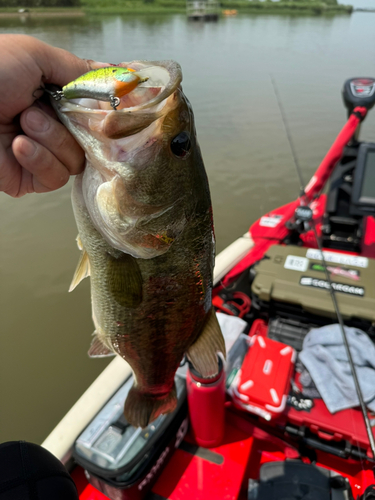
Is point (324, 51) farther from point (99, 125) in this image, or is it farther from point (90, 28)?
point (99, 125)

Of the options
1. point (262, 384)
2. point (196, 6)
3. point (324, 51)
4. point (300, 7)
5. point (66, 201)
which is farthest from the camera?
point (300, 7)

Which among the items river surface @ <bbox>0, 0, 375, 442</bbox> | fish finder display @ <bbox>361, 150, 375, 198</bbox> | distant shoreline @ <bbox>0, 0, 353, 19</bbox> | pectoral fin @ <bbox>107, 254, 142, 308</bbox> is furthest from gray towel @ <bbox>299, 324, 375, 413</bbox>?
distant shoreline @ <bbox>0, 0, 353, 19</bbox>

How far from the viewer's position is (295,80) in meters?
13.8

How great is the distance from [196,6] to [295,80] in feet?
103

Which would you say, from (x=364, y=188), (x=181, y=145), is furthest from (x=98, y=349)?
(x=364, y=188)

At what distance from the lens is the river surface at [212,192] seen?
11.9 feet

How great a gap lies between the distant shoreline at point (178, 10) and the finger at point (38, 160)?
30.0m

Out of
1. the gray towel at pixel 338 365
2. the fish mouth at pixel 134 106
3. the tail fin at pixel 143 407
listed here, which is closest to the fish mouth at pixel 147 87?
the fish mouth at pixel 134 106

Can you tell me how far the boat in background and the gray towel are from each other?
0.08 m

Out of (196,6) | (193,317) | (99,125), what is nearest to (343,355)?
(193,317)

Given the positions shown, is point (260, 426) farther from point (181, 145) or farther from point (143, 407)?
point (181, 145)

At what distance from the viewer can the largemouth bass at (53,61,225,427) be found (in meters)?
0.83

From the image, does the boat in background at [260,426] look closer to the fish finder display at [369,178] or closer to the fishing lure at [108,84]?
the fish finder display at [369,178]

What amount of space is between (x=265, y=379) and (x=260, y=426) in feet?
1.60
